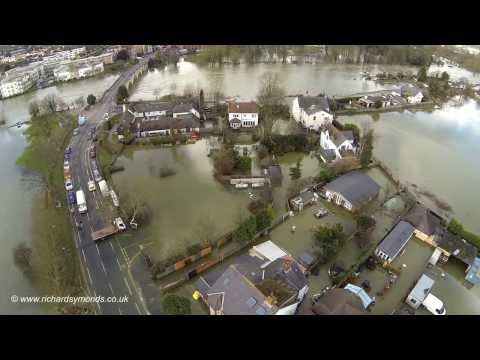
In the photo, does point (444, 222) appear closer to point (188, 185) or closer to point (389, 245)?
point (389, 245)

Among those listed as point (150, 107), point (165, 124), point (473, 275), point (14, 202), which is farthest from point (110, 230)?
point (473, 275)

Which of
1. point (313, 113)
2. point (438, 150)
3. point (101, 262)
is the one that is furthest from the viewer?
point (313, 113)

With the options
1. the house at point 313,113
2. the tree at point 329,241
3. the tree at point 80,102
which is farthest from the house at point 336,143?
the tree at point 80,102

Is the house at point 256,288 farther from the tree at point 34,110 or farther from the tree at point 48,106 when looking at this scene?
the tree at point 48,106

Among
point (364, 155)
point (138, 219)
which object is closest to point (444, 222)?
point (364, 155)

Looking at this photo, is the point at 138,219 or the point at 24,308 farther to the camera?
the point at 138,219

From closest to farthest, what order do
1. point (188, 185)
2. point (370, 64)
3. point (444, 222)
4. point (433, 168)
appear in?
1. point (444, 222)
2. point (188, 185)
3. point (433, 168)
4. point (370, 64)

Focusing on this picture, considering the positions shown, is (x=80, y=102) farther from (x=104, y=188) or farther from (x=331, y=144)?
(x=331, y=144)
